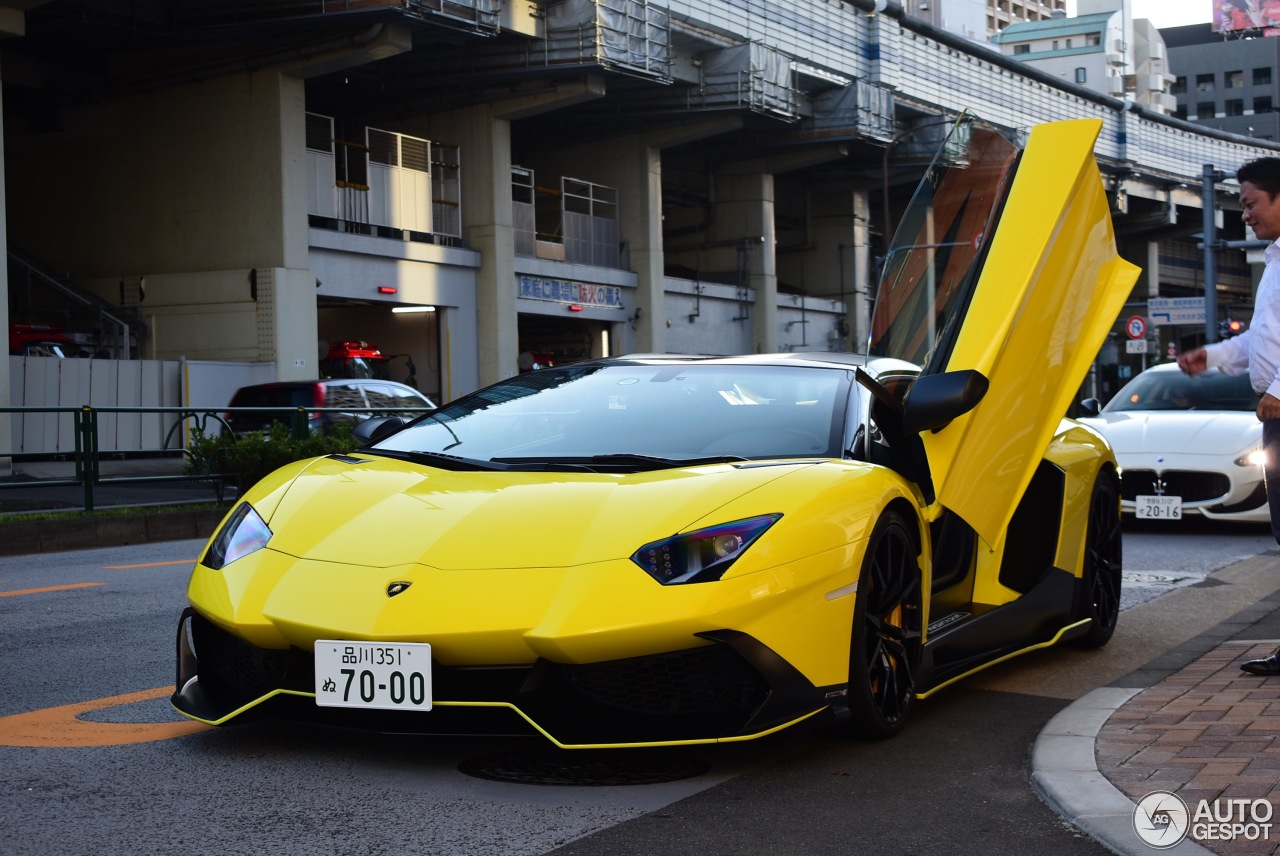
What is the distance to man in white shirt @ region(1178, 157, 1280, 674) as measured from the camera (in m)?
5.22

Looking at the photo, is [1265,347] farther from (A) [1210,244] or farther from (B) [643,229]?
(B) [643,229]

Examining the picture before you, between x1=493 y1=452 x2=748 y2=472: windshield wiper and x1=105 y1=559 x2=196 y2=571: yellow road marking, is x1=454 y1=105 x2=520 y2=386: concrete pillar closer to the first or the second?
x1=105 y1=559 x2=196 y2=571: yellow road marking

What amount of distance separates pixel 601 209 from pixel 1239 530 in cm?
2845

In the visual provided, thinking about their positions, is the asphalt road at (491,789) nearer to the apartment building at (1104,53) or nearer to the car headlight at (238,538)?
the car headlight at (238,538)

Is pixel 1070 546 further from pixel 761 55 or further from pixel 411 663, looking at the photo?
pixel 761 55

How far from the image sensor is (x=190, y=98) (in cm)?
2836

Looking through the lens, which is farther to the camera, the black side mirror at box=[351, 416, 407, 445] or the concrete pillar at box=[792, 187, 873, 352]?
the concrete pillar at box=[792, 187, 873, 352]

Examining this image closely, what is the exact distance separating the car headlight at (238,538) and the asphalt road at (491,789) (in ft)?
1.69

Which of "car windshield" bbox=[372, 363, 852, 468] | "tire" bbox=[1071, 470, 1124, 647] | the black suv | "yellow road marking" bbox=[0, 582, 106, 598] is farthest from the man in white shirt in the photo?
the black suv

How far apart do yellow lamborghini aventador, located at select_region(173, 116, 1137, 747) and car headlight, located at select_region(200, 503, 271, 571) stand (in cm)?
1

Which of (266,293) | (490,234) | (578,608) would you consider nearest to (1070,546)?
(578,608)

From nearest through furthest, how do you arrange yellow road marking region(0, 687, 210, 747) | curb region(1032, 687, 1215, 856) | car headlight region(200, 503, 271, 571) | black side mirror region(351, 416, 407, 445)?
curb region(1032, 687, 1215, 856) → car headlight region(200, 503, 271, 571) → yellow road marking region(0, 687, 210, 747) → black side mirror region(351, 416, 407, 445)

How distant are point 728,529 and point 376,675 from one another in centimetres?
97

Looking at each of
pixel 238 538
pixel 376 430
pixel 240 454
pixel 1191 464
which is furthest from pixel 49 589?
pixel 1191 464
